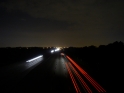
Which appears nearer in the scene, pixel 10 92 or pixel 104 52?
pixel 10 92

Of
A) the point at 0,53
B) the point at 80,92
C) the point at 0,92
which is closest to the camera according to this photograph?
the point at 80,92

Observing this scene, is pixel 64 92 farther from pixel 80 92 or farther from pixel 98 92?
pixel 98 92

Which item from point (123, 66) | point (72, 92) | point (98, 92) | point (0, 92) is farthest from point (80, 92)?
point (123, 66)

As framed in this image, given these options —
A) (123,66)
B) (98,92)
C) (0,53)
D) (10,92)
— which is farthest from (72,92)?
(0,53)

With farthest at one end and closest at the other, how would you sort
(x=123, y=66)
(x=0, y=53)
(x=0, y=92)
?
(x=0, y=53), (x=123, y=66), (x=0, y=92)

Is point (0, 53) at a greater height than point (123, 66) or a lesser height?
greater

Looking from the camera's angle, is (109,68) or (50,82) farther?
(109,68)

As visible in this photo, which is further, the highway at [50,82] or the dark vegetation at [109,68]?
the dark vegetation at [109,68]

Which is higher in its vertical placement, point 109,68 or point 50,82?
point 50,82

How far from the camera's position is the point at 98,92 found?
15.3 m

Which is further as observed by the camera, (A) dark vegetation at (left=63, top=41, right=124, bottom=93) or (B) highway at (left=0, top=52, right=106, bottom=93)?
(A) dark vegetation at (left=63, top=41, right=124, bottom=93)

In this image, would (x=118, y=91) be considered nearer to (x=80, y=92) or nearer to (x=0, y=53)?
(x=80, y=92)

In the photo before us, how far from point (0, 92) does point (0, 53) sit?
4886cm

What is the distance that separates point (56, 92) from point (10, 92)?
14.7 ft
